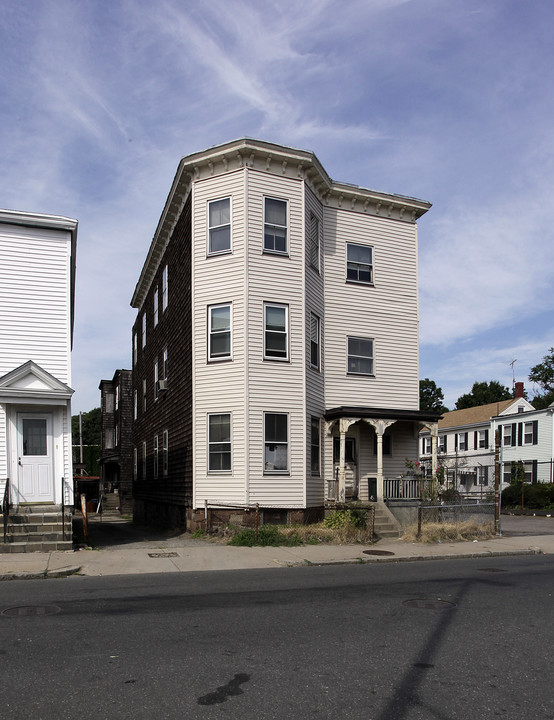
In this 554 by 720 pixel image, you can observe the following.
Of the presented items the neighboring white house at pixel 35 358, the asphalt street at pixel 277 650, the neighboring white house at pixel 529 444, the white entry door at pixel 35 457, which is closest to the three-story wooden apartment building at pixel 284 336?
the neighboring white house at pixel 35 358

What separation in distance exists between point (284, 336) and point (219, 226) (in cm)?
391

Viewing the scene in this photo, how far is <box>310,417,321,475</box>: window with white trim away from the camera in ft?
66.0

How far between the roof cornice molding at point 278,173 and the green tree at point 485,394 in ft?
196

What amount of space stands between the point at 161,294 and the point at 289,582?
58.7ft

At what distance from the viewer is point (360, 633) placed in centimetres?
746

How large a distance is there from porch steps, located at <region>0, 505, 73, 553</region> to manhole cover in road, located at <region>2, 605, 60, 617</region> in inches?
241

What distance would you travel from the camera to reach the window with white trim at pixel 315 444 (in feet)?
66.0

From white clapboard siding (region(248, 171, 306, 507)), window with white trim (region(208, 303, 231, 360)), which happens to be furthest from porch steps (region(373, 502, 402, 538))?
window with white trim (region(208, 303, 231, 360))

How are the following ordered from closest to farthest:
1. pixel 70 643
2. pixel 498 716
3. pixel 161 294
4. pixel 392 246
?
pixel 498 716 → pixel 70 643 → pixel 392 246 → pixel 161 294

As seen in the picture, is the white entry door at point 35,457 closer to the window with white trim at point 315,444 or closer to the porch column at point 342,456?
the window with white trim at point 315,444

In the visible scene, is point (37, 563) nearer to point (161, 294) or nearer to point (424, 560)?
point (424, 560)

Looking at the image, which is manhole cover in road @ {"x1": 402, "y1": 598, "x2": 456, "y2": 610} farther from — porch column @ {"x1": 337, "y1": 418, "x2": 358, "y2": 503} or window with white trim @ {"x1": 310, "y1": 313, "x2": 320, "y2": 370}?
window with white trim @ {"x1": 310, "y1": 313, "x2": 320, "y2": 370}

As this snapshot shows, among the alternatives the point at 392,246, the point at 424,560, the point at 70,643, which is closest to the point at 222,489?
the point at 424,560

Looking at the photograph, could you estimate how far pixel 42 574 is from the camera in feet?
39.5
